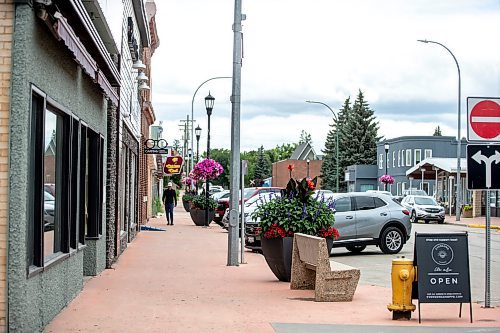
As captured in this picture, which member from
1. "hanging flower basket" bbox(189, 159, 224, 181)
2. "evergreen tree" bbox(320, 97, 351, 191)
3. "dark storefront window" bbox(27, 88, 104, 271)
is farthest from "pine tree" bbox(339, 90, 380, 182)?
"dark storefront window" bbox(27, 88, 104, 271)

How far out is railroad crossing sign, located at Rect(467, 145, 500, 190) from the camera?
39.8 ft

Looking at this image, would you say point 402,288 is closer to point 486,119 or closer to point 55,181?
point 486,119

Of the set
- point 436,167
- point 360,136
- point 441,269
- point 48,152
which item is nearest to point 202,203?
point 436,167

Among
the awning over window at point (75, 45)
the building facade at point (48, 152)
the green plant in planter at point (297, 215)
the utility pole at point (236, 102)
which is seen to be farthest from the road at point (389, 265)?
the awning over window at point (75, 45)

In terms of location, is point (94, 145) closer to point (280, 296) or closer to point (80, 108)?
point (80, 108)

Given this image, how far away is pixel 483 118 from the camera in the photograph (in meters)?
12.3

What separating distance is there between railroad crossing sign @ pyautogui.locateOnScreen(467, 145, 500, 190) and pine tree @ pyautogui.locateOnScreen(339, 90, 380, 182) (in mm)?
81311

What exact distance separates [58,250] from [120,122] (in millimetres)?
8470

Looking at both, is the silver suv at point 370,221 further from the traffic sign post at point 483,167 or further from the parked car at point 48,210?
the parked car at point 48,210

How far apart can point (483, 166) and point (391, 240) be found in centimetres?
1044

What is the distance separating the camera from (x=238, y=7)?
19.4 meters

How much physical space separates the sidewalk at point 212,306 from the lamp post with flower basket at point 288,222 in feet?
1.64

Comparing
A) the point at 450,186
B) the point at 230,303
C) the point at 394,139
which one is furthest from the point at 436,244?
the point at 394,139

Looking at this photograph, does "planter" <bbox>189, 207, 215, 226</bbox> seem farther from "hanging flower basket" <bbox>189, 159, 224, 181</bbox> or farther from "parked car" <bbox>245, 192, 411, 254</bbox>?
"parked car" <bbox>245, 192, 411, 254</bbox>
